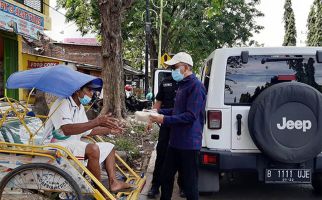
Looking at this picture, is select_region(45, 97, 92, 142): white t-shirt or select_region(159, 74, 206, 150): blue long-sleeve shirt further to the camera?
select_region(45, 97, 92, 142): white t-shirt

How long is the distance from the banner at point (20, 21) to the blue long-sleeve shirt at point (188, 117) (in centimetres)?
1118

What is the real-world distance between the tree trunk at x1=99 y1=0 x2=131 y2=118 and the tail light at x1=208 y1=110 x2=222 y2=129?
20.9 ft

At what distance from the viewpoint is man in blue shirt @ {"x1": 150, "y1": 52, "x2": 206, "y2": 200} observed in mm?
4141

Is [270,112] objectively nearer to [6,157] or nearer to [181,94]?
[181,94]

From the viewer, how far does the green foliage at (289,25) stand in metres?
50.5

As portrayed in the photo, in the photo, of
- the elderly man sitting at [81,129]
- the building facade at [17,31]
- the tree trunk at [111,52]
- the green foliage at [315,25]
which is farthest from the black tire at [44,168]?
the green foliage at [315,25]

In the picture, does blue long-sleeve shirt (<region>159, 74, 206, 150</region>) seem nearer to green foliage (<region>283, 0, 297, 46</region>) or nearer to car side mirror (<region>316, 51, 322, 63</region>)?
car side mirror (<region>316, 51, 322, 63</region>)

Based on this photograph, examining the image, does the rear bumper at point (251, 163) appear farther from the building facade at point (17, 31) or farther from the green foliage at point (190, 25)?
the green foliage at point (190, 25)

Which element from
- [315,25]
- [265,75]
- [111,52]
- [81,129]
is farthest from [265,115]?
[315,25]

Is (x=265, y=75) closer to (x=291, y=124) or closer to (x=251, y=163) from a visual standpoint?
(x=291, y=124)

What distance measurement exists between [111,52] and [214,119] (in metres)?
6.55

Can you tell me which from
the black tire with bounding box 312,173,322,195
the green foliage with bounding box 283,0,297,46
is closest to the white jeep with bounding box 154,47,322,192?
the black tire with bounding box 312,173,322,195

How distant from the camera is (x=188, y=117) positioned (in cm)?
410

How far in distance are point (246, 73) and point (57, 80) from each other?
208cm
